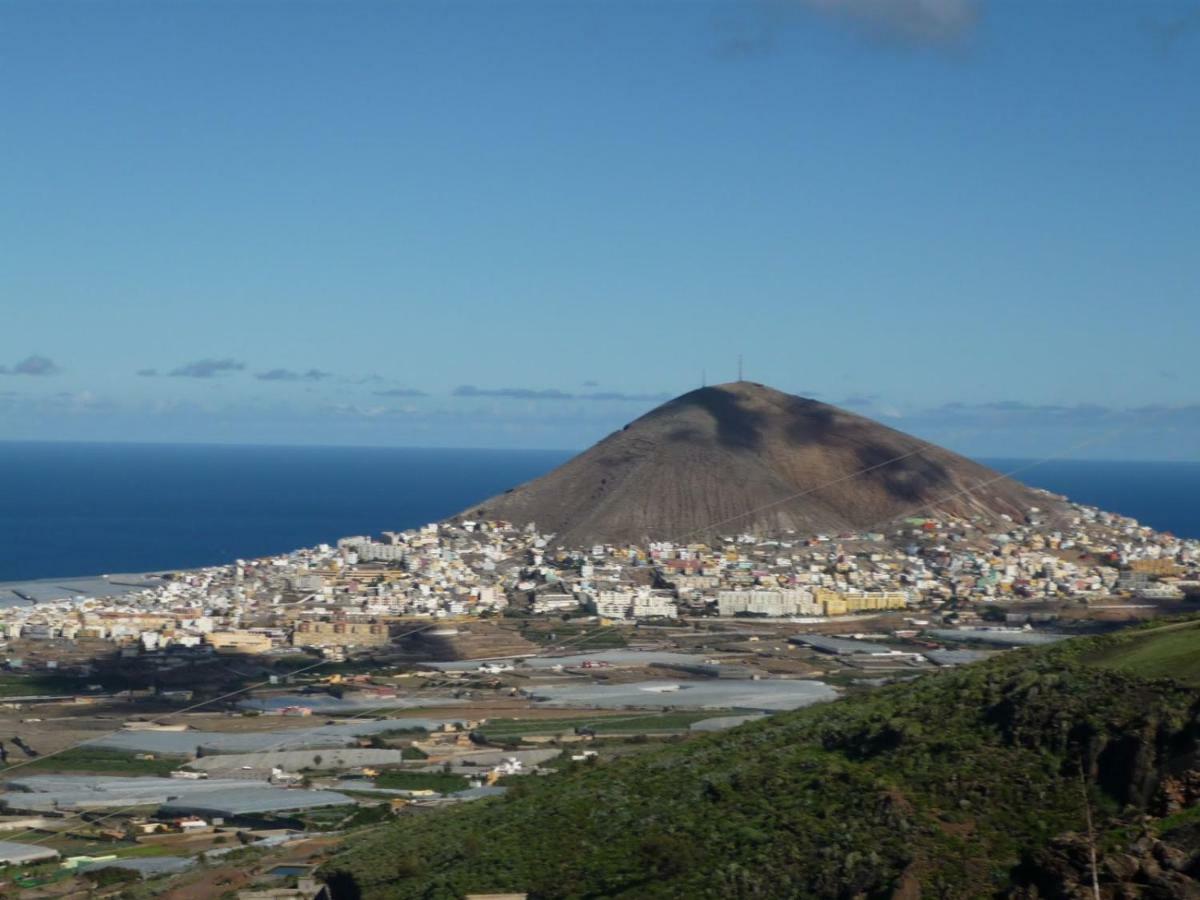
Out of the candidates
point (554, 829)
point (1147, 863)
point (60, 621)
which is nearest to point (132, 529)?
point (60, 621)

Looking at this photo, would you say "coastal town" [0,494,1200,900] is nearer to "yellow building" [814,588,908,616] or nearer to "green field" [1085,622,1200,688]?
"yellow building" [814,588,908,616]

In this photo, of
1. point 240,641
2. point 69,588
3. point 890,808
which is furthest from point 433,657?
point 890,808

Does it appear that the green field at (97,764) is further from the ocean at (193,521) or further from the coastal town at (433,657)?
the ocean at (193,521)

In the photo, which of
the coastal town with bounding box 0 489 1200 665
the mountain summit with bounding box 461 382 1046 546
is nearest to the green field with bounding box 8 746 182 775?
the coastal town with bounding box 0 489 1200 665

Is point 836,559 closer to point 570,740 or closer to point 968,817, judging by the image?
point 570,740

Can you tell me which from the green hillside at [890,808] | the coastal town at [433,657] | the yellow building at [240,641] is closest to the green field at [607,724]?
the coastal town at [433,657]

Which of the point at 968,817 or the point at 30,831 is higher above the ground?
the point at 968,817
